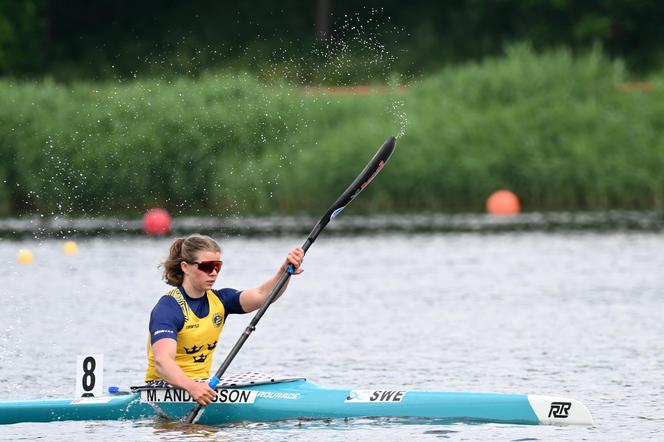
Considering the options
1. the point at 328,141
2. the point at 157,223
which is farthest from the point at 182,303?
the point at 328,141

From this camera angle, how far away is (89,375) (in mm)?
12344

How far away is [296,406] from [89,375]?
184cm

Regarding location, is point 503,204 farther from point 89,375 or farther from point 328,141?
point 89,375

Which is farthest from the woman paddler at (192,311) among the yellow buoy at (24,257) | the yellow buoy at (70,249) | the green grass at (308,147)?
the green grass at (308,147)

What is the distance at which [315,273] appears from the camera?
23.9 metres

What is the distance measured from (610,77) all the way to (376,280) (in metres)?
14.4

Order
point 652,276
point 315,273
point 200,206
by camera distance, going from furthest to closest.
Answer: point 200,206
point 315,273
point 652,276

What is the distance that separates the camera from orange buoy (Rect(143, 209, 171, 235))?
30312 millimetres

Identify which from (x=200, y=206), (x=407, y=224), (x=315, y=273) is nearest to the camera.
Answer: (x=315, y=273)

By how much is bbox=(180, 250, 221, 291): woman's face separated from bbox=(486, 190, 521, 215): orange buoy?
70.1 feet

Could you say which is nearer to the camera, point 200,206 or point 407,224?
point 407,224

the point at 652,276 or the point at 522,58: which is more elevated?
the point at 522,58

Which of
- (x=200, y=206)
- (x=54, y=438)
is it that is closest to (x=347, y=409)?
(x=54, y=438)

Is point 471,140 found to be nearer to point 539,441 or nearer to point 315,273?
point 315,273
